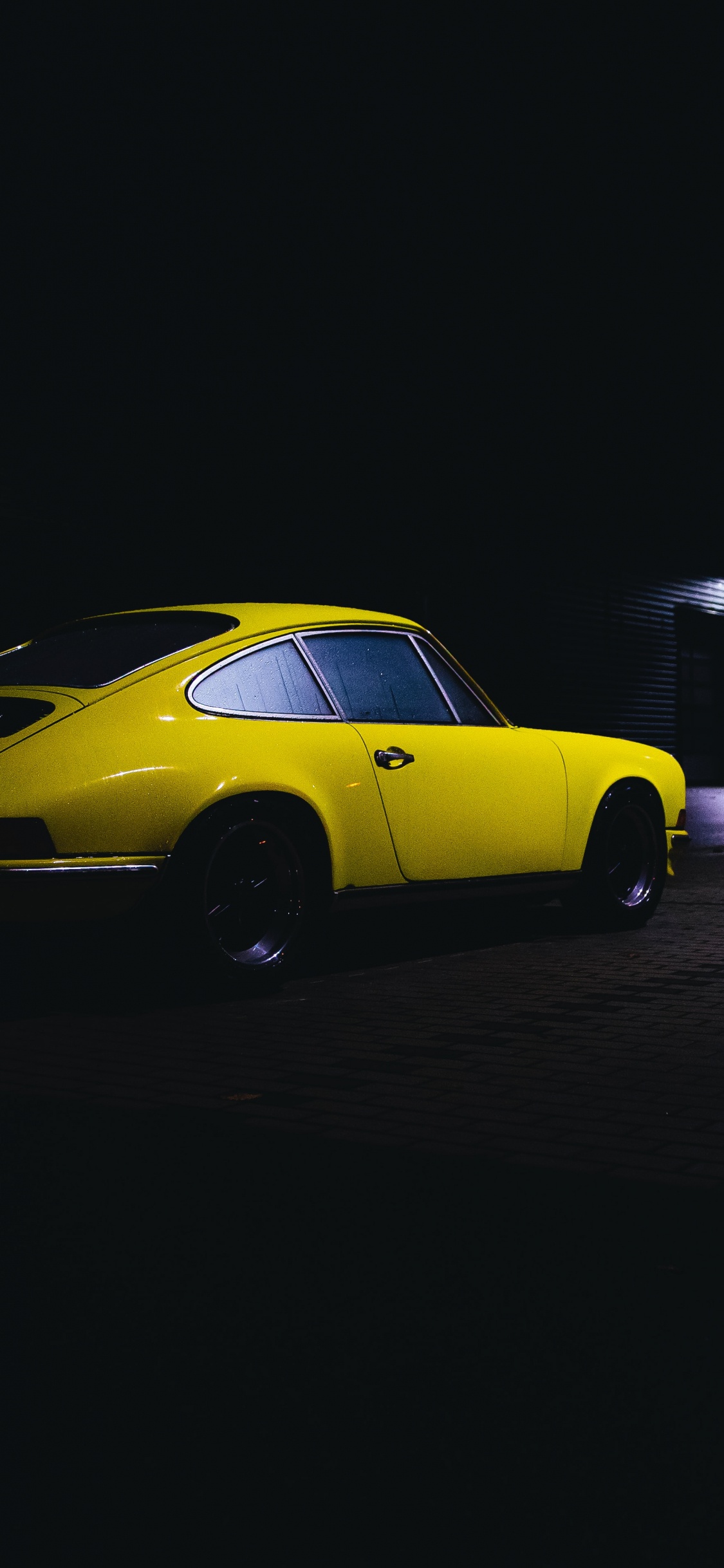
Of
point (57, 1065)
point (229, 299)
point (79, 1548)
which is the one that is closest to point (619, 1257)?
point (79, 1548)

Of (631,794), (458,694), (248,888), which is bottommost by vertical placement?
(631,794)

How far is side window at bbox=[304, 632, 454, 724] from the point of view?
308 inches

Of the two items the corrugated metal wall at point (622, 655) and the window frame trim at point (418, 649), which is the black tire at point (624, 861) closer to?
the window frame trim at point (418, 649)

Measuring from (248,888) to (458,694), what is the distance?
1.87 metres

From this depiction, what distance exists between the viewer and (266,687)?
744cm

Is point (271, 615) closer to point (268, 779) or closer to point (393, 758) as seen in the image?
point (393, 758)

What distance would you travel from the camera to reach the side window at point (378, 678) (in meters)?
7.82

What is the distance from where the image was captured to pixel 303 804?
7234 mm

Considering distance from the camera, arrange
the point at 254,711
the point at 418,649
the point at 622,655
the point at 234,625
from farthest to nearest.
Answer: the point at 622,655 → the point at 418,649 → the point at 234,625 → the point at 254,711

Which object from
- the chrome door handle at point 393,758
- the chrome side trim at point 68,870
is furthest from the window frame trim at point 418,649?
the chrome side trim at point 68,870

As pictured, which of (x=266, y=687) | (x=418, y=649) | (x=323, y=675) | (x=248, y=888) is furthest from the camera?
(x=418, y=649)

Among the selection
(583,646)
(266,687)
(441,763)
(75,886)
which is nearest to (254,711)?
(266,687)

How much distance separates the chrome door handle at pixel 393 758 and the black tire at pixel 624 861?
170cm

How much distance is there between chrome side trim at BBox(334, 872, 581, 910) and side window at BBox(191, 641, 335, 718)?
2.83 feet
